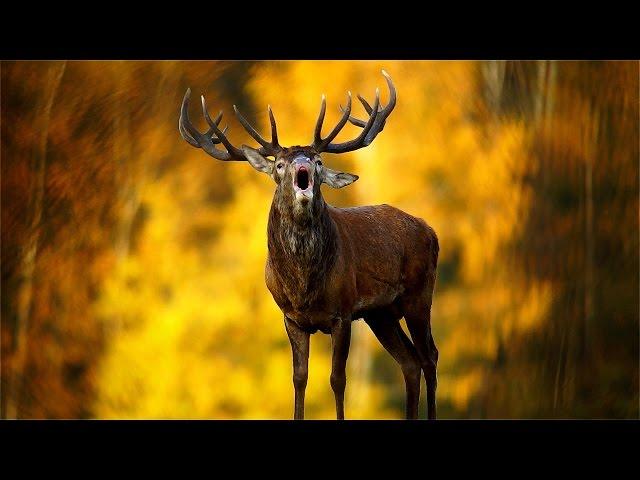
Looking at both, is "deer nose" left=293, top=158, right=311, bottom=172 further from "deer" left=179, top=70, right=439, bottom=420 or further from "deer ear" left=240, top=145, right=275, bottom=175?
"deer ear" left=240, top=145, right=275, bottom=175

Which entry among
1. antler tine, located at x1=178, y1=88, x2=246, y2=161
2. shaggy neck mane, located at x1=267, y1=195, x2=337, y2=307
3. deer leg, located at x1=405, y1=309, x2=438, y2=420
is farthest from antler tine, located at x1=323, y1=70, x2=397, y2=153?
deer leg, located at x1=405, y1=309, x2=438, y2=420

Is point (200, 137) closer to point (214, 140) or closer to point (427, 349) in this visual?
point (214, 140)

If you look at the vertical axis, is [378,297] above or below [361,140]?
below

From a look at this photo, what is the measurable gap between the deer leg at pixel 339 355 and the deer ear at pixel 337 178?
115cm

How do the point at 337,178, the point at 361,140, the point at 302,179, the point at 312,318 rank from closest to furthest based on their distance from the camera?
the point at 302,179 < the point at 312,318 < the point at 337,178 < the point at 361,140

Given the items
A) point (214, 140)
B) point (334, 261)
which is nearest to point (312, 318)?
point (334, 261)

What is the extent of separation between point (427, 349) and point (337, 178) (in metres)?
2.21

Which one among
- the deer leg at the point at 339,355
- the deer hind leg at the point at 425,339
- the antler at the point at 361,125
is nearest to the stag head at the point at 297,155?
the antler at the point at 361,125

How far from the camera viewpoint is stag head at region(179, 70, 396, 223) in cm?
1137

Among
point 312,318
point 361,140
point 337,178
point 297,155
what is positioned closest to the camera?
point 297,155

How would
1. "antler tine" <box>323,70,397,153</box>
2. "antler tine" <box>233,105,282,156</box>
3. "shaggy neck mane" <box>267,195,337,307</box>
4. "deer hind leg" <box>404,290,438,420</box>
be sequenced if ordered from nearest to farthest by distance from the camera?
"shaggy neck mane" <box>267,195,337,307</box> → "antler tine" <box>233,105,282,156</box> → "antler tine" <box>323,70,397,153</box> → "deer hind leg" <box>404,290,438,420</box>

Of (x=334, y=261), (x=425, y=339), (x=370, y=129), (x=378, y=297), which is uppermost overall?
(x=370, y=129)

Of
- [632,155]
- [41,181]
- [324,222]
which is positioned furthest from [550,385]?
[41,181]

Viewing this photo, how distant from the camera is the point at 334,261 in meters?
11.8
